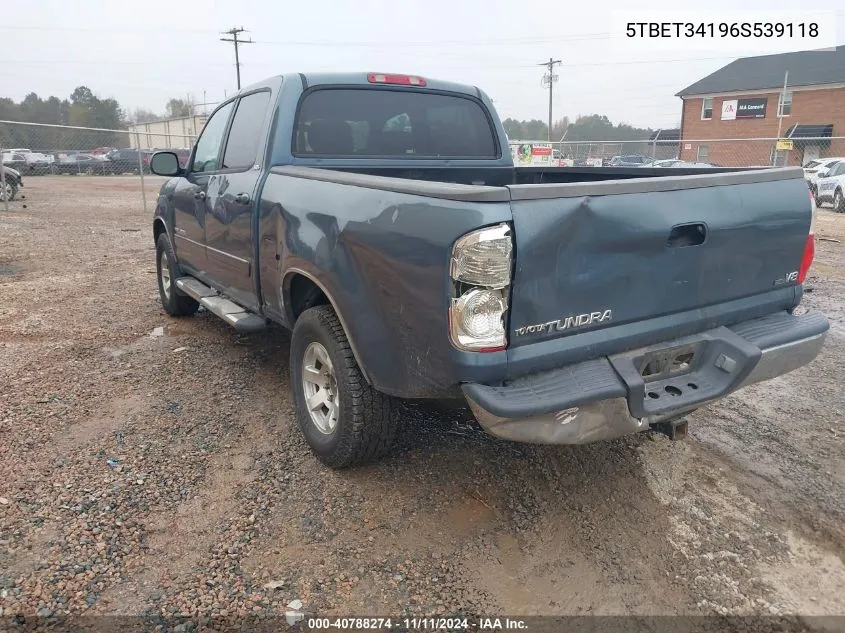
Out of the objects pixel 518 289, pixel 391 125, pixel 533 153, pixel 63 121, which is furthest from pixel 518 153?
pixel 63 121

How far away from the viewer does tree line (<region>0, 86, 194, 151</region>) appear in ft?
93.2

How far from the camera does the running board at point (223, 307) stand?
4059 millimetres

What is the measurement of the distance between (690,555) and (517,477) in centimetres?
89

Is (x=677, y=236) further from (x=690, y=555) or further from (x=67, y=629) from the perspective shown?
(x=67, y=629)

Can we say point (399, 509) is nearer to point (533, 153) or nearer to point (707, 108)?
point (533, 153)

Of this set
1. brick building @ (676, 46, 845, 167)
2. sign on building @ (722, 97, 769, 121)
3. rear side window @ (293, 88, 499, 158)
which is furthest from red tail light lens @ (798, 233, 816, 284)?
sign on building @ (722, 97, 769, 121)

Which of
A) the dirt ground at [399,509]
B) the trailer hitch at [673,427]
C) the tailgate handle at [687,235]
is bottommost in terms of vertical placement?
the dirt ground at [399,509]

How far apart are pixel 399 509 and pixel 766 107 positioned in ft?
153

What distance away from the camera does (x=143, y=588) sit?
2.47 m

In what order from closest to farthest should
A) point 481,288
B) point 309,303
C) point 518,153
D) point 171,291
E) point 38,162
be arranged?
point 481,288 → point 309,303 → point 171,291 → point 518,153 → point 38,162

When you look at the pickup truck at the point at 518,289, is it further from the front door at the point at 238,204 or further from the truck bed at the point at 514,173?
the truck bed at the point at 514,173

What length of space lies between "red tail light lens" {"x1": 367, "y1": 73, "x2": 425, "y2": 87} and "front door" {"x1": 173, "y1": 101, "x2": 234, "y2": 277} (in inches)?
47.7

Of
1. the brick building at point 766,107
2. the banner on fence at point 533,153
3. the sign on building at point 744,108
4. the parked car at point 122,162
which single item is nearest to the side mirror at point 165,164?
the banner on fence at point 533,153

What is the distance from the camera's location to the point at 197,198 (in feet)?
15.6
